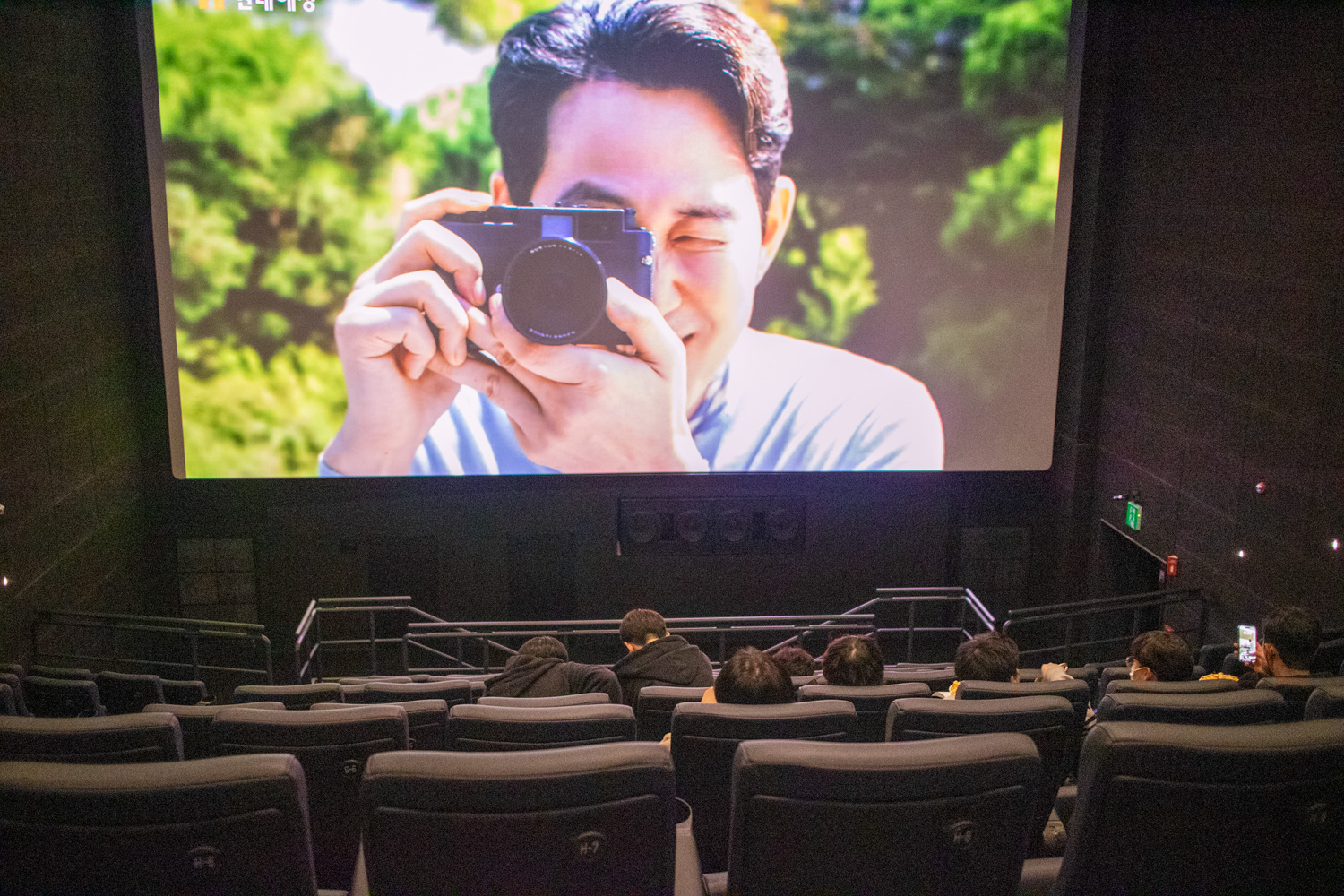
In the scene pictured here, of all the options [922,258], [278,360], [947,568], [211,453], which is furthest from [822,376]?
[211,453]

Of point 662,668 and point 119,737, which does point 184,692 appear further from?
point 119,737

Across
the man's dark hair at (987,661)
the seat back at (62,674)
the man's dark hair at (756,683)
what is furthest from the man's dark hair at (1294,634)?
the seat back at (62,674)

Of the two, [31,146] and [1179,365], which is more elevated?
[31,146]

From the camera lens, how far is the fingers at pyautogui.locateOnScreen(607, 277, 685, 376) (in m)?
6.14

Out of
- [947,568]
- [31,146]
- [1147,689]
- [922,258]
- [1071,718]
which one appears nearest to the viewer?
[1071,718]

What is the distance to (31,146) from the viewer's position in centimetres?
540

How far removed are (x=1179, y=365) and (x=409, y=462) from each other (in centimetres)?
455

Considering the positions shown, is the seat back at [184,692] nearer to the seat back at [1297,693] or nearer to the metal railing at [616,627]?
the metal railing at [616,627]

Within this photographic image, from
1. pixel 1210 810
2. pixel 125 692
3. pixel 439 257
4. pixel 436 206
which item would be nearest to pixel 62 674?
pixel 125 692

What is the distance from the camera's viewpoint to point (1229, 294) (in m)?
5.67

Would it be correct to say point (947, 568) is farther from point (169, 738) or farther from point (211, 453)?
point (169, 738)

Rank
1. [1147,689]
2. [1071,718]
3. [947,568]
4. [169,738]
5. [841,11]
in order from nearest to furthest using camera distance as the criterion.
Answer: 1. [169,738]
2. [1071,718]
3. [1147,689]
4. [841,11]
5. [947,568]

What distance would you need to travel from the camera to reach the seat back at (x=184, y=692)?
477cm

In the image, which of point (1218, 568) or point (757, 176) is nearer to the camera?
point (1218, 568)
